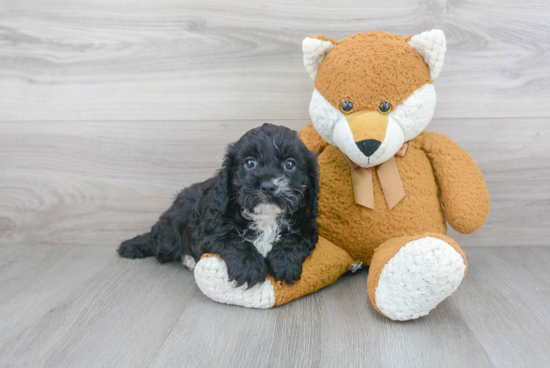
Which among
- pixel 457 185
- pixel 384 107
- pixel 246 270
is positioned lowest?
pixel 246 270

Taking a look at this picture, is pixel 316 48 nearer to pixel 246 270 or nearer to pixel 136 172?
pixel 246 270

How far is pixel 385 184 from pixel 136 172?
117 centimetres

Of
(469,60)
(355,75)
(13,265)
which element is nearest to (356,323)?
(355,75)

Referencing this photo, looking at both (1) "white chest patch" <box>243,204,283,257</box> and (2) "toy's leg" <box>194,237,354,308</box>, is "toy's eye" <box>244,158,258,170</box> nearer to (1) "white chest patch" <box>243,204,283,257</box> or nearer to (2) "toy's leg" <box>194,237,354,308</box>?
(1) "white chest patch" <box>243,204,283,257</box>

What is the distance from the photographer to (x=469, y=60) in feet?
6.03

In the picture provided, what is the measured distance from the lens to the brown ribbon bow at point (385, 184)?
1480 millimetres

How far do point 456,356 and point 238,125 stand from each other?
1275 millimetres

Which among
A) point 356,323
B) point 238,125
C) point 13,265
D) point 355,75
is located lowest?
point 13,265

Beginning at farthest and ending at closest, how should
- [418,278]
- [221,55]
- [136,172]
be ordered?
1. [136,172]
2. [221,55]
3. [418,278]

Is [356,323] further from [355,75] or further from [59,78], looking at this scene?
[59,78]

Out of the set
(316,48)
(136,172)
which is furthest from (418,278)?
(136,172)

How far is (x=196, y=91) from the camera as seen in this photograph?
1936 millimetres

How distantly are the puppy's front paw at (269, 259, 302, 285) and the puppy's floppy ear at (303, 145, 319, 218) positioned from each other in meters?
0.19

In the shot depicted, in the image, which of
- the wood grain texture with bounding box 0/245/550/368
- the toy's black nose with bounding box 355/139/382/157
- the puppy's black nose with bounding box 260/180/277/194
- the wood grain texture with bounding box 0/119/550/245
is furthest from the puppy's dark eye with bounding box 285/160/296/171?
the wood grain texture with bounding box 0/119/550/245
